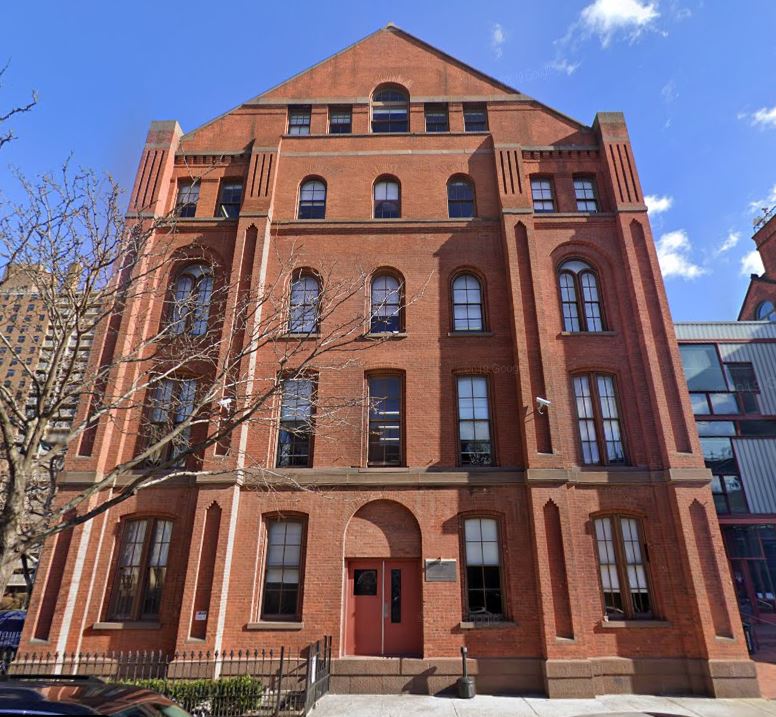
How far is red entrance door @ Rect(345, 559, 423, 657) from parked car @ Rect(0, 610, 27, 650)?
451 inches

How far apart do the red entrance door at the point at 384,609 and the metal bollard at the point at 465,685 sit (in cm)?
136

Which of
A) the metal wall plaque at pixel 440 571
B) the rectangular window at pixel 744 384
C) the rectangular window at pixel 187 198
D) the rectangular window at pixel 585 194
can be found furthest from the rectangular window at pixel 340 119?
the rectangular window at pixel 744 384

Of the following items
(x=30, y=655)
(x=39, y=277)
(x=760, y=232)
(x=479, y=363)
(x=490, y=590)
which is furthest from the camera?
(x=760, y=232)

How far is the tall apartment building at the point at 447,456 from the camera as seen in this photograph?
1242 cm

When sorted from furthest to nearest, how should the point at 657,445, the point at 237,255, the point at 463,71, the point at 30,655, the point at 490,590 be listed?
the point at 463,71 → the point at 237,255 → the point at 657,445 → the point at 490,590 → the point at 30,655

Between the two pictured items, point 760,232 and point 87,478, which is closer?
point 87,478

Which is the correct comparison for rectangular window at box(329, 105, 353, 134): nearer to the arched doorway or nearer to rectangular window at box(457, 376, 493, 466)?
rectangular window at box(457, 376, 493, 466)

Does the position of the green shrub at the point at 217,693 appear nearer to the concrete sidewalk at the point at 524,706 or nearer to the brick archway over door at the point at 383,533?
the concrete sidewalk at the point at 524,706

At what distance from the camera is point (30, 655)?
39.6 ft

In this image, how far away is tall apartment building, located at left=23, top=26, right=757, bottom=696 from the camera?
12.4m

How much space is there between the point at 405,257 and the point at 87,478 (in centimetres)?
1145

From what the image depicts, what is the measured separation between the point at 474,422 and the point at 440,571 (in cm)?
420

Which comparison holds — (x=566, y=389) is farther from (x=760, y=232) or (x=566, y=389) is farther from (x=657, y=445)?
(x=760, y=232)

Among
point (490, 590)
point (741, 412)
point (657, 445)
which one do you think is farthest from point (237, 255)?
point (741, 412)
